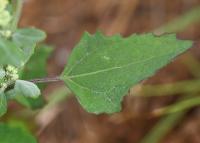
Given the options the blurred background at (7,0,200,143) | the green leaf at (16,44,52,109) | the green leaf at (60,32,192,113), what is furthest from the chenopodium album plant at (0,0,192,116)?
the blurred background at (7,0,200,143)

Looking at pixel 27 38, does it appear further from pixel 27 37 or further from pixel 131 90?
pixel 131 90

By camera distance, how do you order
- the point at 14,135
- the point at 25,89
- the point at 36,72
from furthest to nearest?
the point at 36,72 < the point at 14,135 < the point at 25,89

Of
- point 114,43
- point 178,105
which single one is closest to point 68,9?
point 178,105

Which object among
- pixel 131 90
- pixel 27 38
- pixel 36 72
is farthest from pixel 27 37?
pixel 131 90

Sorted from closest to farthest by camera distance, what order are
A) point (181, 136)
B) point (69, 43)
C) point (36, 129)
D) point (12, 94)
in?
point (12, 94) < point (36, 129) < point (181, 136) < point (69, 43)

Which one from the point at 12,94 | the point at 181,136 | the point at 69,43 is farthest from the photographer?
the point at 69,43

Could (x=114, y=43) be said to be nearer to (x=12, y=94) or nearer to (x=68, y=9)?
(x=12, y=94)

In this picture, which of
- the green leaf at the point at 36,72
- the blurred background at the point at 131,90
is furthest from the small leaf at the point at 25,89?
the blurred background at the point at 131,90

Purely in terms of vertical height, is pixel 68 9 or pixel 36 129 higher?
pixel 68 9

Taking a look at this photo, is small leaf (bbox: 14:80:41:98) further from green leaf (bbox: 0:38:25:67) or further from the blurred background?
the blurred background
